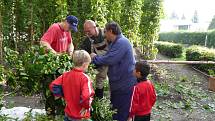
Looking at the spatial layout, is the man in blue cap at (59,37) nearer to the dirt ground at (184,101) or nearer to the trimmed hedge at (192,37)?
the dirt ground at (184,101)

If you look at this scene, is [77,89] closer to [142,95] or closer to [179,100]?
[142,95]

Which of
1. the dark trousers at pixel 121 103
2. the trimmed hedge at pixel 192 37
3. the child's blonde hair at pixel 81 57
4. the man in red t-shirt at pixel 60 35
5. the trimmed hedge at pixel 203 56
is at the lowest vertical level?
the trimmed hedge at pixel 192 37

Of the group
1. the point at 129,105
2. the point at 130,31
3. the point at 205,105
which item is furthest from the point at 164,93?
the point at 129,105

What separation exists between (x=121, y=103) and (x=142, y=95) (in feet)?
2.47

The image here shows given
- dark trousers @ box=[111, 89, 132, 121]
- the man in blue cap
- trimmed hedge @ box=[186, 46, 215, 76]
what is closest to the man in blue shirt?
dark trousers @ box=[111, 89, 132, 121]

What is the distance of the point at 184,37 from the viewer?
43.0 metres

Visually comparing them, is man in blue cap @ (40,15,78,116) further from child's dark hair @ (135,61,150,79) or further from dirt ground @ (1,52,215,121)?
child's dark hair @ (135,61,150,79)

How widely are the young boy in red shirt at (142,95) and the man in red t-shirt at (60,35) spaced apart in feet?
4.31

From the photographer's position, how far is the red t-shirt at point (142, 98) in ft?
19.1

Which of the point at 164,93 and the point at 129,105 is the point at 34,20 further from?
the point at 129,105

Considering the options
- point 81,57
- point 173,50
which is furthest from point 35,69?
point 173,50

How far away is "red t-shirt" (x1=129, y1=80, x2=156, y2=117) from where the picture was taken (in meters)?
5.82

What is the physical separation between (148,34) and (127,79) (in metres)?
11.1

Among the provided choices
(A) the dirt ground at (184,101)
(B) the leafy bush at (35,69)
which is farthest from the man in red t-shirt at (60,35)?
(A) the dirt ground at (184,101)
